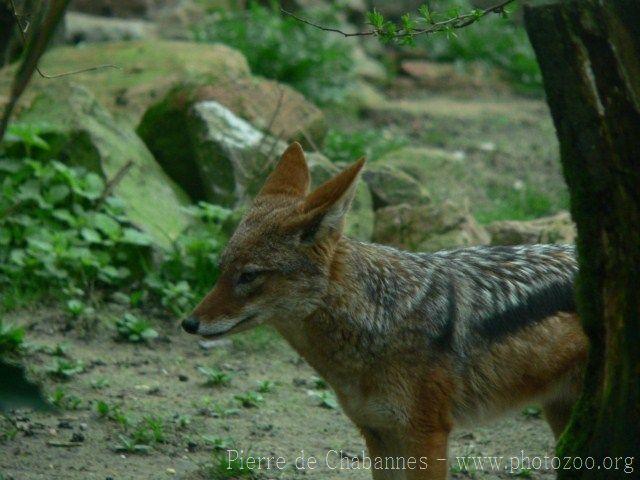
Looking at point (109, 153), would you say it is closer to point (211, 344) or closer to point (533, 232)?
point (211, 344)

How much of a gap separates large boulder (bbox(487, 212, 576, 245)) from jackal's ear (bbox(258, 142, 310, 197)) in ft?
10.5

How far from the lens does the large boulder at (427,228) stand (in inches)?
331

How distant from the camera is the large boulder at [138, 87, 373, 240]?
8.93m

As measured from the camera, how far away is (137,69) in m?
11.2

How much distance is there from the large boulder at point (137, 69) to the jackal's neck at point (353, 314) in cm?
533

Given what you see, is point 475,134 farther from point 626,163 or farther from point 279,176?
point 626,163

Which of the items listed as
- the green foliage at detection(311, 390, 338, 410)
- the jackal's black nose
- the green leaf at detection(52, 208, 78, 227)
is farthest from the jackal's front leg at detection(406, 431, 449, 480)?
the green leaf at detection(52, 208, 78, 227)

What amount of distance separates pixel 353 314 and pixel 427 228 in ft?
11.5

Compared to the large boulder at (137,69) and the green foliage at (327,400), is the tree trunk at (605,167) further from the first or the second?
the large boulder at (137,69)

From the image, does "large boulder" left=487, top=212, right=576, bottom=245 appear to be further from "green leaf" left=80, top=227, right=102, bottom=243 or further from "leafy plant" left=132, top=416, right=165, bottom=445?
"leafy plant" left=132, top=416, right=165, bottom=445

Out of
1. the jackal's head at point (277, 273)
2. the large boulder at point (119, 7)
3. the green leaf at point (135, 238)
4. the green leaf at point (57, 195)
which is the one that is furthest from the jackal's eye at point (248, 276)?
the large boulder at point (119, 7)

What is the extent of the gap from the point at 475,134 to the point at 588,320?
34.5 ft

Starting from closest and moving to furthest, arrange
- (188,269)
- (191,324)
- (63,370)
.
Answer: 1. (191,324)
2. (63,370)
3. (188,269)

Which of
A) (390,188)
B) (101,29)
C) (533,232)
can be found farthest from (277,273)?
(101,29)
